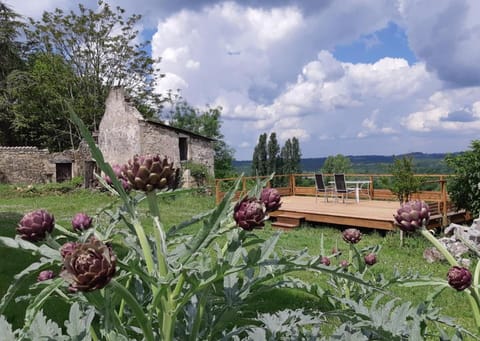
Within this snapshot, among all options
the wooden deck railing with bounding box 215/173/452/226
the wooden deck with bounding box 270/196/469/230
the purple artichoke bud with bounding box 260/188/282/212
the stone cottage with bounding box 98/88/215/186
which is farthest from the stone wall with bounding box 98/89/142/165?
the purple artichoke bud with bounding box 260/188/282/212

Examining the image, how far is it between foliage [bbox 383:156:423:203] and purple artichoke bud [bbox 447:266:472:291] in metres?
7.52

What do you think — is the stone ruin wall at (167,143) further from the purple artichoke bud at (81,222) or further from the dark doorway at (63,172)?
the purple artichoke bud at (81,222)

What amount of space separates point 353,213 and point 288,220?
4.57 ft

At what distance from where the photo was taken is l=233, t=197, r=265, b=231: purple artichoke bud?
947mm

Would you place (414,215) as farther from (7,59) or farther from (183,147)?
(7,59)

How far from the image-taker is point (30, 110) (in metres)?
21.5

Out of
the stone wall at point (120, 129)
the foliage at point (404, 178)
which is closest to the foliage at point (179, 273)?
the foliage at point (404, 178)

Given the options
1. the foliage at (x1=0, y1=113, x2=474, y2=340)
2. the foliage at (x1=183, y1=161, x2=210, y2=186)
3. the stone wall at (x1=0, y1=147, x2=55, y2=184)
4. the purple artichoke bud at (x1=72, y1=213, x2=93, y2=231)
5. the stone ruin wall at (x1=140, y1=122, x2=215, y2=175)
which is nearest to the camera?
the foliage at (x1=0, y1=113, x2=474, y2=340)

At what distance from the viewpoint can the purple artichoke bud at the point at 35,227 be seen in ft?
3.40

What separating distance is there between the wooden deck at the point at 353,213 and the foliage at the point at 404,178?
505 millimetres

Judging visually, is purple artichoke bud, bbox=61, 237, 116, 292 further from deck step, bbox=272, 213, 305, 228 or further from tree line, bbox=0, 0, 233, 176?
tree line, bbox=0, 0, 233, 176

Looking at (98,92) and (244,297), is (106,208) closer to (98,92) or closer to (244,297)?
(244,297)

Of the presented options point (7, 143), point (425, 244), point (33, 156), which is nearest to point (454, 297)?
point (425, 244)

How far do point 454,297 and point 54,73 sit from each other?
21.4 m
